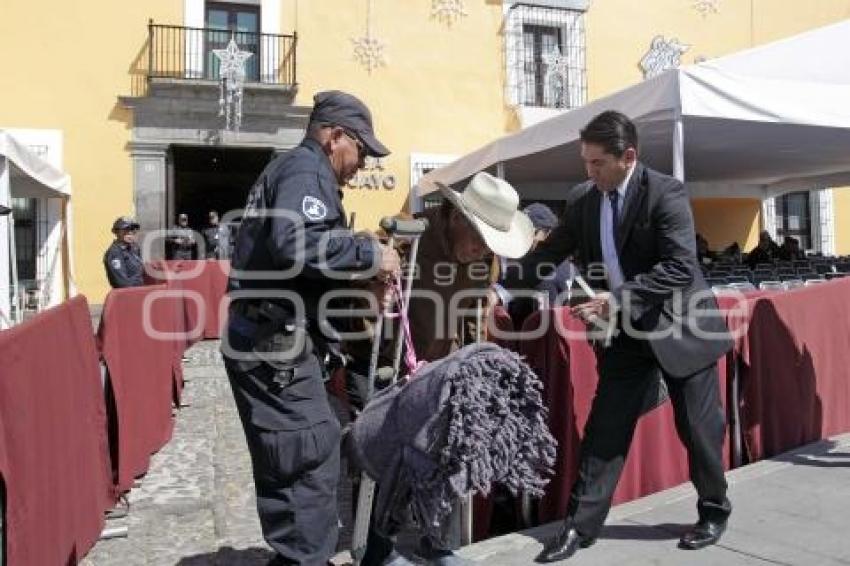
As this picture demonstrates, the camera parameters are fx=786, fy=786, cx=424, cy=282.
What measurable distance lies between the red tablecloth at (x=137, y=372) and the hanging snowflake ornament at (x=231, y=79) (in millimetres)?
8286

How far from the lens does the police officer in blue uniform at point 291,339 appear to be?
2.50 meters

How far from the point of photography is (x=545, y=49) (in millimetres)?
16094

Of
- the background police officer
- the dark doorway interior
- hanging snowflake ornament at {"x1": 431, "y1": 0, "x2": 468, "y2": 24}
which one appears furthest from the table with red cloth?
A: hanging snowflake ornament at {"x1": 431, "y1": 0, "x2": 468, "y2": 24}

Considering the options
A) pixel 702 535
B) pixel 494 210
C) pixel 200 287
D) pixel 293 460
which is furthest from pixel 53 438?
pixel 200 287

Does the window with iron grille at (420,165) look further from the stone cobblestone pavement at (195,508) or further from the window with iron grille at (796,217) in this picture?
the stone cobblestone pavement at (195,508)

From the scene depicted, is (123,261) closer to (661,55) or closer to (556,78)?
(556,78)

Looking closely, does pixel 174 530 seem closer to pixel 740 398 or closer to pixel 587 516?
pixel 587 516

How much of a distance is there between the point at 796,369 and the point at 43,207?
12.3 metres

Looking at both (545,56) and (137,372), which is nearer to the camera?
(137,372)

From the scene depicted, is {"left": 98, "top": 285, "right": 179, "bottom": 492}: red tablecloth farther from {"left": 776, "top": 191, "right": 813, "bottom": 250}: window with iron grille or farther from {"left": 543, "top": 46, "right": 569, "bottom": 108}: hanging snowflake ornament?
{"left": 776, "top": 191, "right": 813, "bottom": 250}: window with iron grille

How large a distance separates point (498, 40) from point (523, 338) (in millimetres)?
12915

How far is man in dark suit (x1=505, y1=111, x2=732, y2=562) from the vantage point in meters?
3.24

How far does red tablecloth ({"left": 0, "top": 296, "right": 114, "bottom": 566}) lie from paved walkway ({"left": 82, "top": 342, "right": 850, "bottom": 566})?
379 mm

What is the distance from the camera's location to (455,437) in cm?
241
